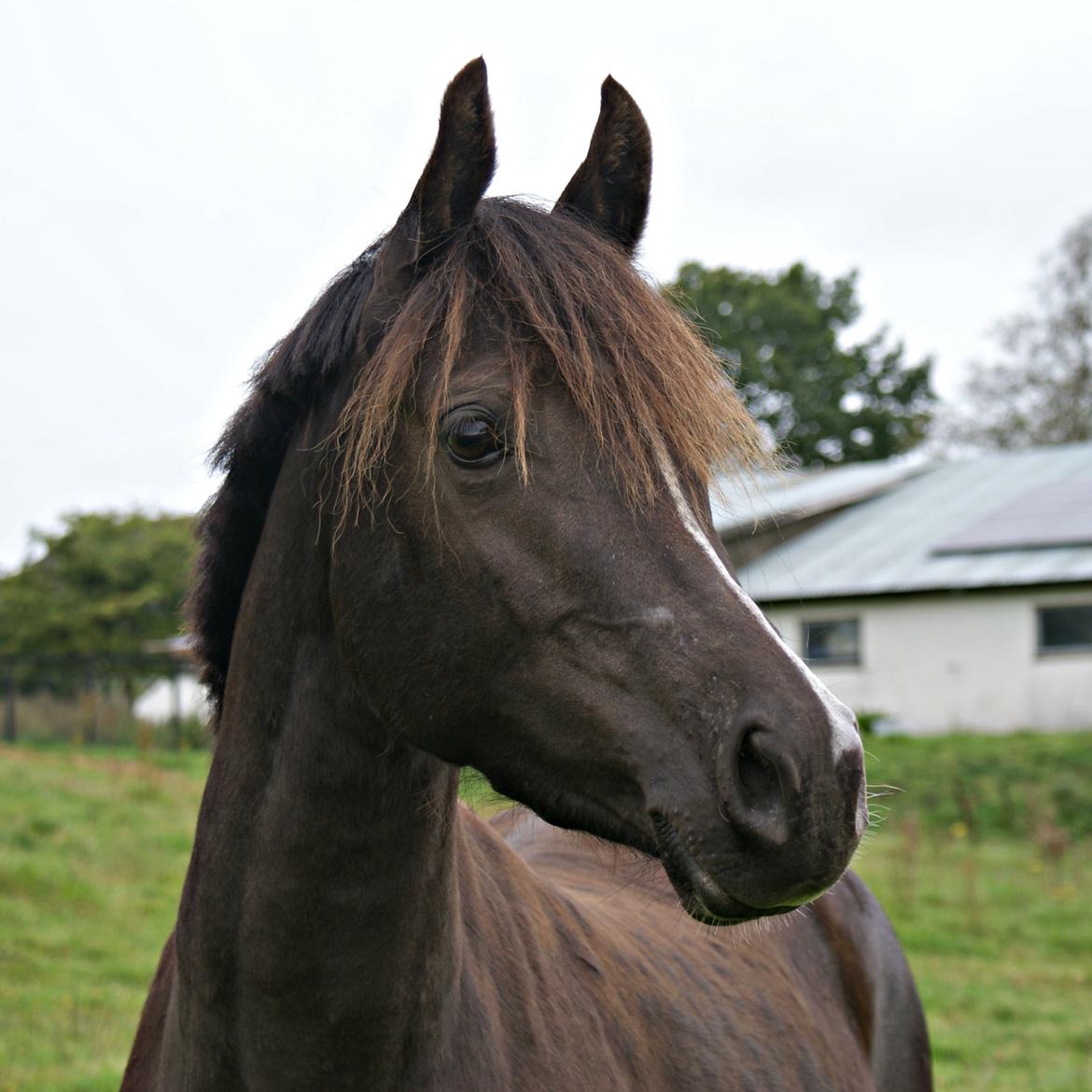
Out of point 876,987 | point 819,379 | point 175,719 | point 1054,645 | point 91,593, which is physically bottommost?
point 876,987

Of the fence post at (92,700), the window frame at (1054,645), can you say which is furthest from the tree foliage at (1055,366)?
the fence post at (92,700)

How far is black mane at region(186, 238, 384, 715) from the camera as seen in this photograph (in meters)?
2.22

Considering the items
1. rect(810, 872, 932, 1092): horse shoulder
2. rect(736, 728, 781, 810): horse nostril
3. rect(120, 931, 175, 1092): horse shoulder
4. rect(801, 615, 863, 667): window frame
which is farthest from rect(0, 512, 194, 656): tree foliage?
rect(736, 728, 781, 810): horse nostril

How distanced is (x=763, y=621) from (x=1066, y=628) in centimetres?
2280

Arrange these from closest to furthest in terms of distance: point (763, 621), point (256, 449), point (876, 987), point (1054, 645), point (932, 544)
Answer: point (763, 621) → point (256, 449) → point (876, 987) → point (1054, 645) → point (932, 544)

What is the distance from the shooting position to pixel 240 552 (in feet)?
7.86

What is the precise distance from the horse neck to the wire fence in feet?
65.1

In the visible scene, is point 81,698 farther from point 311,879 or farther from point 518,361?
point 518,361

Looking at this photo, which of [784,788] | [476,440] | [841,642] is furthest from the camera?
[841,642]

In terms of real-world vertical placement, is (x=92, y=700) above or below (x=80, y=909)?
above

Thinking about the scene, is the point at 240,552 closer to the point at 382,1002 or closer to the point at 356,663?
the point at 356,663

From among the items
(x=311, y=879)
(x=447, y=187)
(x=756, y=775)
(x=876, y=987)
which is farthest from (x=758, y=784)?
(x=876, y=987)

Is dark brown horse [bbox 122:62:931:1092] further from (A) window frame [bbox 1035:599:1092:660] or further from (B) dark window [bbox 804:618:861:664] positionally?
(B) dark window [bbox 804:618:861:664]

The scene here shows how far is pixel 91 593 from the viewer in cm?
3594
